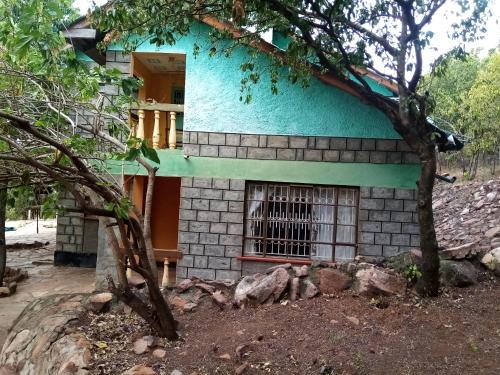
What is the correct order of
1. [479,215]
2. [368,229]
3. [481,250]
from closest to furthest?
[481,250] < [368,229] < [479,215]

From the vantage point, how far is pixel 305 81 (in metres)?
6.92

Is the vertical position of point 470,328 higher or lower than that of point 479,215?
lower

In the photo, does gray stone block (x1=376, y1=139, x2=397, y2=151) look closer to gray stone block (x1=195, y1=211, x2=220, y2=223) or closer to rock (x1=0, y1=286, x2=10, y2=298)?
gray stone block (x1=195, y1=211, x2=220, y2=223)

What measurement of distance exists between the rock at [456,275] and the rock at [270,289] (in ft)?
6.37

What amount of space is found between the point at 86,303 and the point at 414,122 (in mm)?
4525

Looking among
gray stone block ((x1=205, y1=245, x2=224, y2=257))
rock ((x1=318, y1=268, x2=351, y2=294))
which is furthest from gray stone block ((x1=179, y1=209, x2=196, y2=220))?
rock ((x1=318, y1=268, x2=351, y2=294))

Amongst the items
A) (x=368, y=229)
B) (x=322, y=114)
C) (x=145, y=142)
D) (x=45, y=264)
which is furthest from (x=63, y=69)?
(x=45, y=264)

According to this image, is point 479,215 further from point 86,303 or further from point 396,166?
point 86,303

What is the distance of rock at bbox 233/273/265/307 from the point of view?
5.96 metres

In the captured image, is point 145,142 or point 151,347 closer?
point 145,142

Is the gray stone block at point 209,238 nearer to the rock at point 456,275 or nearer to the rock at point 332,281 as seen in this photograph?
the rock at point 332,281

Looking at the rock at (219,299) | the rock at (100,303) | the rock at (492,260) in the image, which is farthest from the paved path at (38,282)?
the rock at (492,260)

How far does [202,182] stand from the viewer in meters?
A: 8.14

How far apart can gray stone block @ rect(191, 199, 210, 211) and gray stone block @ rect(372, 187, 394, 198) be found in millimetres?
2757
